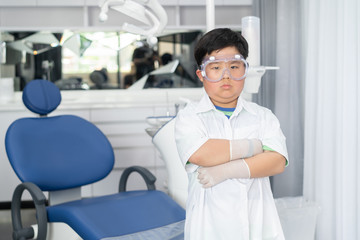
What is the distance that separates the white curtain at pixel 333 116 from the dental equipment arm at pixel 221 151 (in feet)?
2.81

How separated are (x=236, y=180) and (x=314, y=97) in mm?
1070

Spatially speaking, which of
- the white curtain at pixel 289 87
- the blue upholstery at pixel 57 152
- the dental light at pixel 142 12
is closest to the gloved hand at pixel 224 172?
the dental light at pixel 142 12

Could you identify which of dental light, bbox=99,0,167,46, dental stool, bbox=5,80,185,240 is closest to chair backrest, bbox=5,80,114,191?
dental stool, bbox=5,80,185,240

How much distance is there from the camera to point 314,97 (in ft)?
6.77

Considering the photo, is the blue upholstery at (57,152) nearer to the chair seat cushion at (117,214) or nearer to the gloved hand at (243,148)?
the chair seat cushion at (117,214)

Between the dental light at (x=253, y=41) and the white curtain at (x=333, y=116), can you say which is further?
the dental light at (x=253, y=41)

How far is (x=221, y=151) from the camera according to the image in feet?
3.62

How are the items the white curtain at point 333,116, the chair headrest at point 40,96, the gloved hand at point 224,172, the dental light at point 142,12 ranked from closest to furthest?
1. the gloved hand at point 224,172
2. the white curtain at point 333,116
3. the dental light at point 142,12
4. the chair headrest at point 40,96

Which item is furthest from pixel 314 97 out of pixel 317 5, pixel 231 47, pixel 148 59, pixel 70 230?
pixel 148 59

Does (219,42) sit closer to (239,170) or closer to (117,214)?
(239,170)

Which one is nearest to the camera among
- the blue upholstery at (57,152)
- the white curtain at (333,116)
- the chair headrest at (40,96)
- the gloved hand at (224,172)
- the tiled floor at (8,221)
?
the gloved hand at (224,172)

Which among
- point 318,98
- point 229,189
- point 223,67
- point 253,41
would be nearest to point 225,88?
point 223,67

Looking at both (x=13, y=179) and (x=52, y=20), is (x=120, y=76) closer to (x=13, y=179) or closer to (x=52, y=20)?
(x=52, y=20)

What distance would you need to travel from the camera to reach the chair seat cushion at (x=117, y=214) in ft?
5.99
